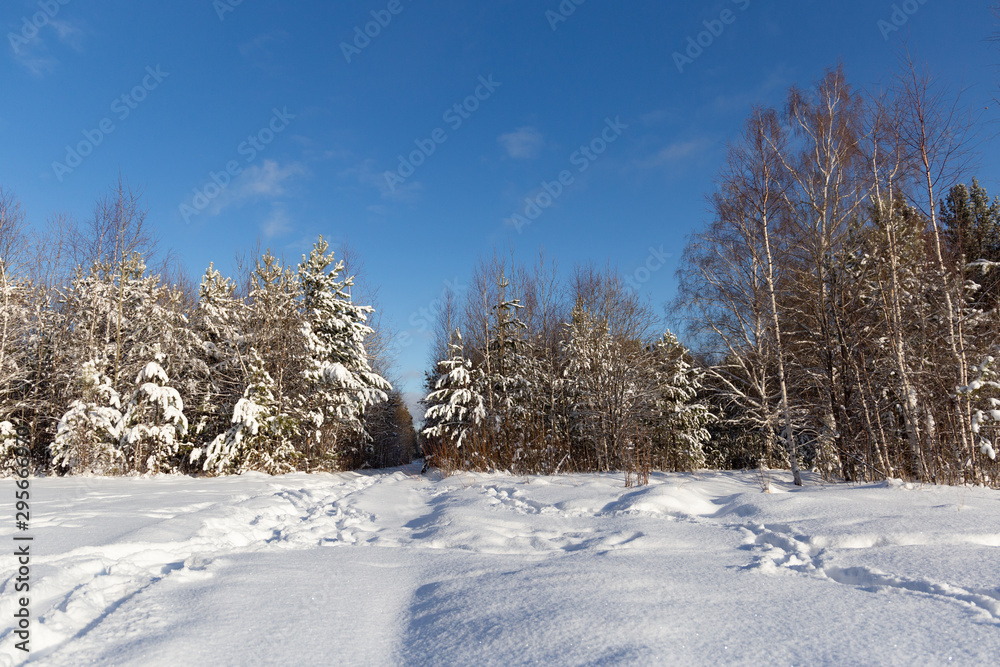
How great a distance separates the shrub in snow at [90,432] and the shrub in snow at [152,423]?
30cm

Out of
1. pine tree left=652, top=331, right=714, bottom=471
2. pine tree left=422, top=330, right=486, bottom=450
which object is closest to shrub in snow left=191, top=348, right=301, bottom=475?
pine tree left=422, top=330, right=486, bottom=450

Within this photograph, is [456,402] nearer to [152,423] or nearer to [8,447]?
[152,423]

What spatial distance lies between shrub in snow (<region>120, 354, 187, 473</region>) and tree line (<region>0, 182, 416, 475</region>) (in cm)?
3

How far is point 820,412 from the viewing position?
10617mm

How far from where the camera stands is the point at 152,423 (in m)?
12.8

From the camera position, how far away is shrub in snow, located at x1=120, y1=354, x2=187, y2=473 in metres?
12.1

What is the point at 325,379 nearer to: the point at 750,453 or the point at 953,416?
the point at 953,416

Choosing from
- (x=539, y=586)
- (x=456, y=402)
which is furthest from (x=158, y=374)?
(x=539, y=586)

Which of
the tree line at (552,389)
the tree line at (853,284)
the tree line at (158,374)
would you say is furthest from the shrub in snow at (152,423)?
the tree line at (853,284)

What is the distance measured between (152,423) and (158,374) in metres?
1.45

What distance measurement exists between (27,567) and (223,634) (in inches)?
72.7

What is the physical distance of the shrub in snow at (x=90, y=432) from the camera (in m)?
11.6

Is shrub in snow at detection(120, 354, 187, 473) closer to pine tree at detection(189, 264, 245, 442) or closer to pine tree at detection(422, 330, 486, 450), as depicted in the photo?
pine tree at detection(189, 264, 245, 442)

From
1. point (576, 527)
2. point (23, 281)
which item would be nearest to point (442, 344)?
point (23, 281)
